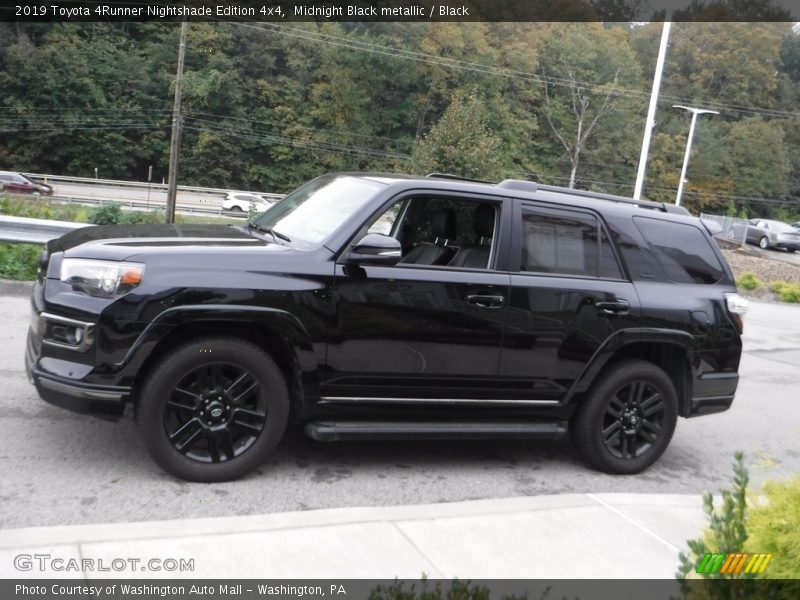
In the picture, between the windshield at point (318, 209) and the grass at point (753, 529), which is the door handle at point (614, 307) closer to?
the windshield at point (318, 209)

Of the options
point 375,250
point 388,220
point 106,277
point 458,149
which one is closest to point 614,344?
point 388,220

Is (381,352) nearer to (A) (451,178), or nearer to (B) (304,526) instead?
(B) (304,526)

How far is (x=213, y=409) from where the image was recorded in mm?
4684

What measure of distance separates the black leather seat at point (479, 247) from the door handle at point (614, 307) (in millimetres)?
840

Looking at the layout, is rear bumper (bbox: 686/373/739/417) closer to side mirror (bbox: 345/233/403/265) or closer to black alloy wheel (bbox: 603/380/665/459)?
black alloy wheel (bbox: 603/380/665/459)

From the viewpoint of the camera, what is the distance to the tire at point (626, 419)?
5.68 meters

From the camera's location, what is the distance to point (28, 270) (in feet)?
34.7

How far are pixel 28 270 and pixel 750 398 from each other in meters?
8.85

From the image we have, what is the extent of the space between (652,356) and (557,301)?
1.02 meters

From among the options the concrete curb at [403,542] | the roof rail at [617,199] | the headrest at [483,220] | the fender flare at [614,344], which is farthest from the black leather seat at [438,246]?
the concrete curb at [403,542]

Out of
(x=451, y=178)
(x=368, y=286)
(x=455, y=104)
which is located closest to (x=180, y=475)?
(x=368, y=286)

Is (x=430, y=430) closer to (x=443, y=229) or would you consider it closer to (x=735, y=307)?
(x=443, y=229)

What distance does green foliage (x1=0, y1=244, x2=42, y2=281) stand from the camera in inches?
412

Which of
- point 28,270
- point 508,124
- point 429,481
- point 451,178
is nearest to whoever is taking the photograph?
point 429,481
